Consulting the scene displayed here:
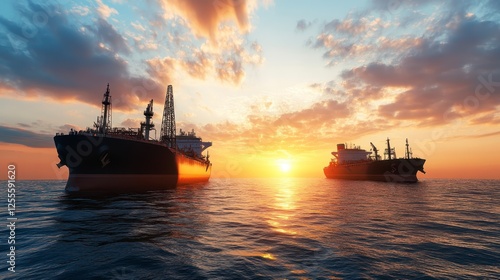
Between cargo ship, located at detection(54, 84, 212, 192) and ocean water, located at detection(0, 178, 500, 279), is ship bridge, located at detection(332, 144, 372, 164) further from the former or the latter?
ocean water, located at detection(0, 178, 500, 279)

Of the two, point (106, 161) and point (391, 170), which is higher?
point (106, 161)

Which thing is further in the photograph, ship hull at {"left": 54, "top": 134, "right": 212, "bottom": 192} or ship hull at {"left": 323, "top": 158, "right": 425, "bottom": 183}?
ship hull at {"left": 323, "top": 158, "right": 425, "bottom": 183}

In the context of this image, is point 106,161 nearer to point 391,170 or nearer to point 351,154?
point 391,170

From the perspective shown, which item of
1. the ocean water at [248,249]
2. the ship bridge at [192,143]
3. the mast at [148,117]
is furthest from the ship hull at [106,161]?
the ship bridge at [192,143]

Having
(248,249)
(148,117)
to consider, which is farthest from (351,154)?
(248,249)

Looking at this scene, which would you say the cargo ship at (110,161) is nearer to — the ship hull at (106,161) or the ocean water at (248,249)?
the ship hull at (106,161)

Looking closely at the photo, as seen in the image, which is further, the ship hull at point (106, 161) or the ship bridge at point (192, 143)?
the ship bridge at point (192, 143)

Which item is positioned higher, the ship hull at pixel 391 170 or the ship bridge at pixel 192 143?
the ship bridge at pixel 192 143

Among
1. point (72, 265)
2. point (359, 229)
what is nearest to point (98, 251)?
point (72, 265)

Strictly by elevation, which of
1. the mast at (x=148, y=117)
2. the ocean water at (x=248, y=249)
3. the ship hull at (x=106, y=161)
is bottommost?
the ocean water at (x=248, y=249)

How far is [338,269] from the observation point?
608 cm

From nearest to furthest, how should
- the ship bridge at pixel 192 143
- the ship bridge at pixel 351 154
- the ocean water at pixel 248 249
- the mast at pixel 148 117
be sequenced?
the ocean water at pixel 248 249 → the mast at pixel 148 117 → the ship bridge at pixel 192 143 → the ship bridge at pixel 351 154

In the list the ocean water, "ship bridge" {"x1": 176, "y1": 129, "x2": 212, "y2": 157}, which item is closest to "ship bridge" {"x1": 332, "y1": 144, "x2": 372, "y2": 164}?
"ship bridge" {"x1": 176, "y1": 129, "x2": 212, "y2": 157}

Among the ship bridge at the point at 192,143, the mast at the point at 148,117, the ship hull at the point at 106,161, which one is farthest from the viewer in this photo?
the ship bridge at the point at 192,143
